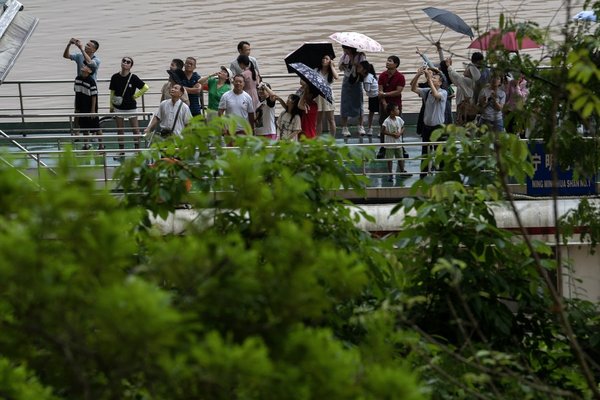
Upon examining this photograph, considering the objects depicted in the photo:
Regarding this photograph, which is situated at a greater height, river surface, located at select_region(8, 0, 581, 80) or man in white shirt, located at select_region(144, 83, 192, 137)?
river surface, located at select_region(8, 0, 581, 80)

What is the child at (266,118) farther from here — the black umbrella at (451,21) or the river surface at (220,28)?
the river surface at (220,28)

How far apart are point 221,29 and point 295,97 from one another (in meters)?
25.6

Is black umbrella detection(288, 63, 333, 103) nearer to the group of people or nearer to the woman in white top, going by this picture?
the group of people

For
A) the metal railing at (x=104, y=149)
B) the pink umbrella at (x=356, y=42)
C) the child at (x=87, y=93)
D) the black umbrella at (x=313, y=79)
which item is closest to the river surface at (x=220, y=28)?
the pink umbrella at (x=356, y=42)

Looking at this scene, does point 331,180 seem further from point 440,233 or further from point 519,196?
point 519,196

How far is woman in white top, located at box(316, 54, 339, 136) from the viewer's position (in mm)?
16656

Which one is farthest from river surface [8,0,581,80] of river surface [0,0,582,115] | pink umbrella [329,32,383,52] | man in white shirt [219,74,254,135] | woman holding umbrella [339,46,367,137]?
man in white shirt [219,74,254,135]

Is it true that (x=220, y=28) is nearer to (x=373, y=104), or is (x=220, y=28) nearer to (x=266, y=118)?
(x=373, y=104)

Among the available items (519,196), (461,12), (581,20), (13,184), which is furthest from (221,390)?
(461,12)

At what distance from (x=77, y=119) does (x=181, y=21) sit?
82.8ft

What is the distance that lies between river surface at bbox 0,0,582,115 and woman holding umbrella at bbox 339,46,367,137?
10.6 metres

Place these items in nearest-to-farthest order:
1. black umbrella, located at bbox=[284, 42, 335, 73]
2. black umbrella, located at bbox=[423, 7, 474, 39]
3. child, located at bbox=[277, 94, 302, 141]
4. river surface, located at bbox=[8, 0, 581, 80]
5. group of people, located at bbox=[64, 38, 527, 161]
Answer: child, located at bbox=[277, 94, 302, 141] → group of people, located at bbox=[64, 38, 527, 161] → black umbrella, located at bbox=[423, 7, 474, 39] → black umbrella, located at bbox=[284, 42, 335, 73] → river surface, located at bbox=[8, 0, 581, 80]

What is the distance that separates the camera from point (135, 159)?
6320 millimetres

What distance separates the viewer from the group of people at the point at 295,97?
1488cm
